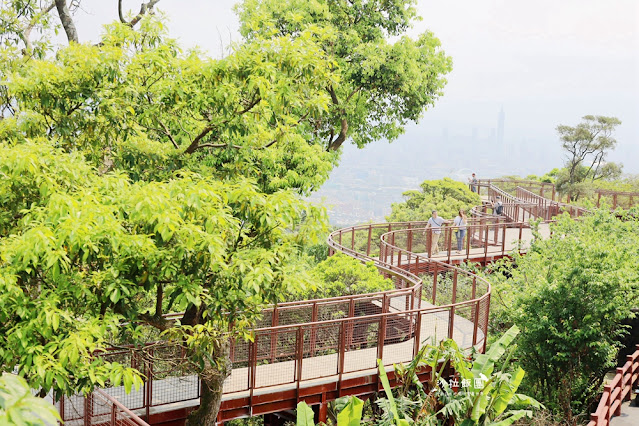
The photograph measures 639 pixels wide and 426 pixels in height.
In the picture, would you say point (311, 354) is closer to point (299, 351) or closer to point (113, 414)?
point (299, 351)

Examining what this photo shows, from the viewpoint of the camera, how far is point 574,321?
13453 millimetres

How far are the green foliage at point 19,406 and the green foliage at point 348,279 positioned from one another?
1293 cm

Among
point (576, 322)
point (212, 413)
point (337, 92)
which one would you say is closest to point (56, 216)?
point (212, 413)

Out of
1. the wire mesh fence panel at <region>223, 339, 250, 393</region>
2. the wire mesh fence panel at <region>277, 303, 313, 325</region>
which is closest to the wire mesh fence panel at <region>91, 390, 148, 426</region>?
the wire mesh fence panel at <region>223, 339, 250, 393</region>

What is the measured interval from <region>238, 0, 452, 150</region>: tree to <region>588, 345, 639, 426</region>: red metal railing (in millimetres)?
14640

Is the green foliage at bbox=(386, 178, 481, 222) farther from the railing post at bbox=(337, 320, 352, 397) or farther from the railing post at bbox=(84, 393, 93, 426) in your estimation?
the railing post at bbox=(84, 393, 93, 426)

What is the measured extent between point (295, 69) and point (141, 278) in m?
3.54

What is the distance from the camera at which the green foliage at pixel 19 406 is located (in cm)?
255

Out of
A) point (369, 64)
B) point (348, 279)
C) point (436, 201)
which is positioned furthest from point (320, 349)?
point (436, 201)

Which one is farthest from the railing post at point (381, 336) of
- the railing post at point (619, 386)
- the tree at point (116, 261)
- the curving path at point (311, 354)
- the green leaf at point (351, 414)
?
Answer: the tree at point (116, 261)

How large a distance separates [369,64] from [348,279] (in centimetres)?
1104

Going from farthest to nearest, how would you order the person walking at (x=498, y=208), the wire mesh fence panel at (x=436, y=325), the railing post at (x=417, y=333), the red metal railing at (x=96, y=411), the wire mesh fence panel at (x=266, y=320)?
the person walking at (x=498, y=208), the wire mesh fence panel at (x=436, y=325), the wire mesh fence panel at (x=266, y=320), the railing post at (x=417, y=333), the red metal railing at (x=96, y=411)

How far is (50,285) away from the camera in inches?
269

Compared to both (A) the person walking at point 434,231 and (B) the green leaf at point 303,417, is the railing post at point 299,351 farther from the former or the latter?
(A) the person walking at point 434,231
